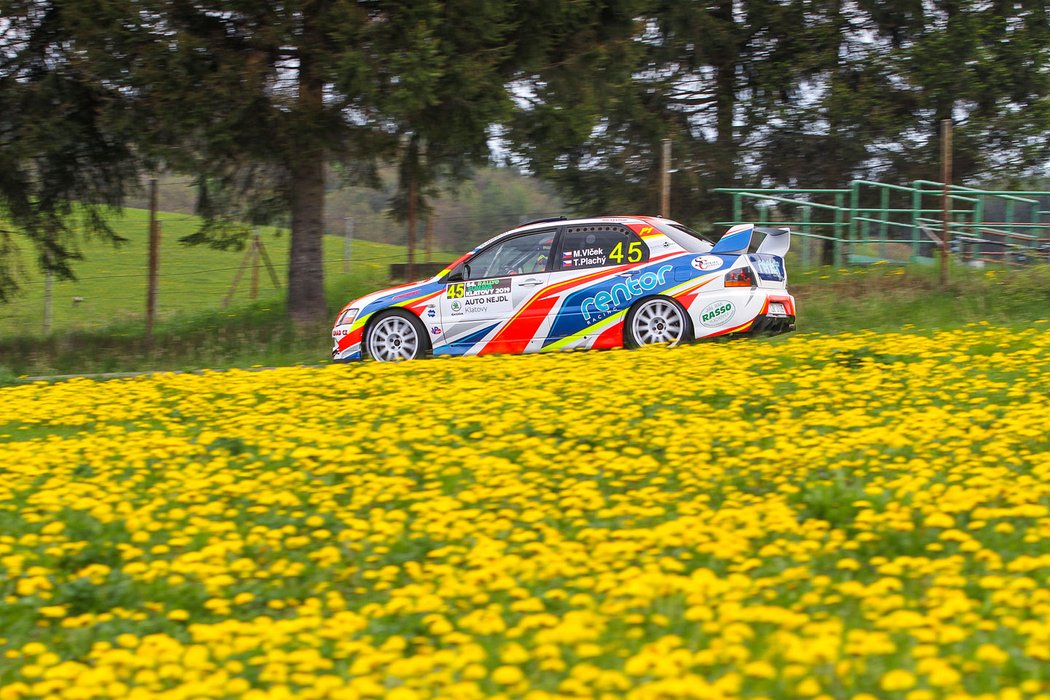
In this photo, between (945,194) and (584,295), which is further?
(945,194)

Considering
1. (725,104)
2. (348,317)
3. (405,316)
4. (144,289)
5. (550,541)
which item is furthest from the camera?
(144,289)

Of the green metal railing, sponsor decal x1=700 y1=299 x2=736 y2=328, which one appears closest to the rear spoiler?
sponsor decal x1=700 y1=299 x2=736 y2=328

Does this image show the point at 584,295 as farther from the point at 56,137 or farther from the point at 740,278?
the point at 56,137

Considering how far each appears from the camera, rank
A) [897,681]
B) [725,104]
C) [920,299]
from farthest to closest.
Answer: [725,104]
[920,299]
[897,681]

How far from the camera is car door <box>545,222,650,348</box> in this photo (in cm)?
1206

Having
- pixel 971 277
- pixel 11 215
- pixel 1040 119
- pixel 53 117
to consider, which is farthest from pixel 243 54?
pixel 1040 119

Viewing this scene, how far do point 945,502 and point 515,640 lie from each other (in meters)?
2.57

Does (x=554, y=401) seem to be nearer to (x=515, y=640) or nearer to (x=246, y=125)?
(x=515, y=640)

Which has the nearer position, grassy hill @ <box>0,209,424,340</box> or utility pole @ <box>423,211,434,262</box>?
grassy hill @ <box>0,209,424,340</box>

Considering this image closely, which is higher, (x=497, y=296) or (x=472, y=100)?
(x=472, y=100)

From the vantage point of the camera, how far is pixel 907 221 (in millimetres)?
23266

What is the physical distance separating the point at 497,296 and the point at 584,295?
0.94m

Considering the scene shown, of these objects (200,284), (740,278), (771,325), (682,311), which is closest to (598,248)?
(682,311)

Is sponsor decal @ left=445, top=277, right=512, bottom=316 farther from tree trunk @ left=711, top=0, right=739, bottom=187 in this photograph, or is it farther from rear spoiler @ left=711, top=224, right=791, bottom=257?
tree trunk @ left=711, top=0, right=739, bottom=187
